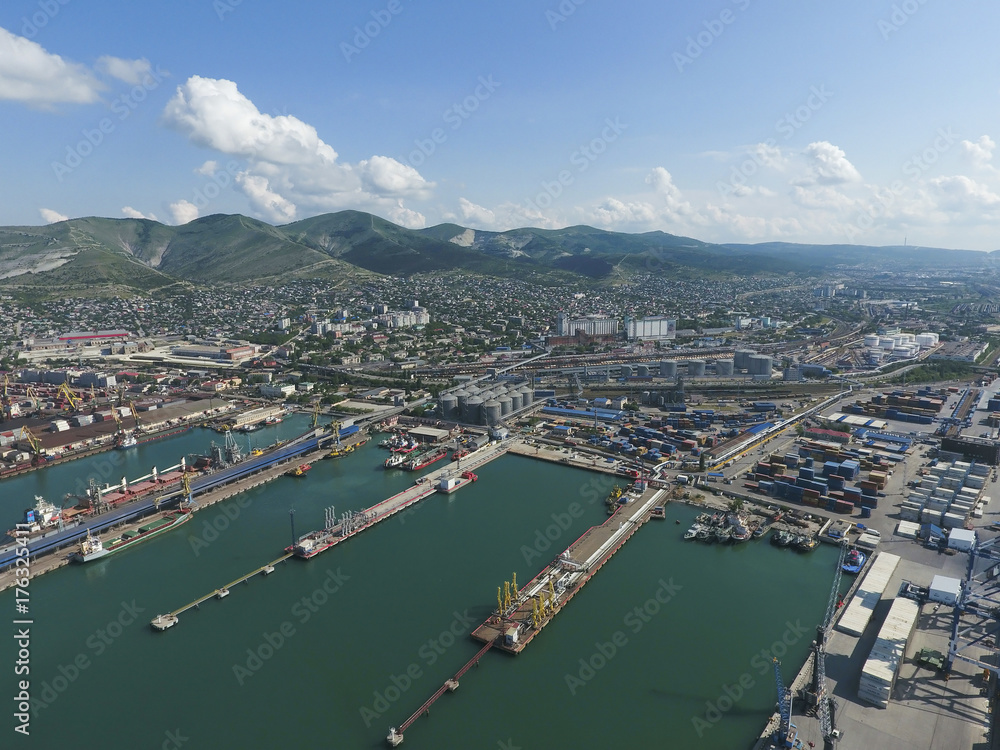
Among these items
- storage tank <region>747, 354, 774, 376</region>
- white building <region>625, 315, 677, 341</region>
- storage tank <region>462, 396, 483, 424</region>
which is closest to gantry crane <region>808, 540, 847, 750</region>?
storage tank <region>462, 396, 483, 424</region>

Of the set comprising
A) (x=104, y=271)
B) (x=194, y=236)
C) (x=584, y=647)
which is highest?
(x=194, y=236)

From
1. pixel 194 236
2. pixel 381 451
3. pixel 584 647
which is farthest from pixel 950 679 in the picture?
pixel 194 236

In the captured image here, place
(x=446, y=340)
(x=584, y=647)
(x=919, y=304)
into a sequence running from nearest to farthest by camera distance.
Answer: (x=584, y=647)
(x=446, y=340)
(x=919, y=304)

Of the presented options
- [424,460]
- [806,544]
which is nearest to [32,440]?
[424,460]

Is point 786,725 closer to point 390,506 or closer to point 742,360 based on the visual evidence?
point 390,506

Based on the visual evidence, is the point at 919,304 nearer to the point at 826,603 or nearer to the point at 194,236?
the point at 826,603

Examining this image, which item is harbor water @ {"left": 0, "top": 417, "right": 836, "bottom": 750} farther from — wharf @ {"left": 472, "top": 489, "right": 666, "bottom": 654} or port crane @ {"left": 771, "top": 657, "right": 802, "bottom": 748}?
port crane @ {"left": 771, "top": 657, "right": 802, "bottom": 748}
